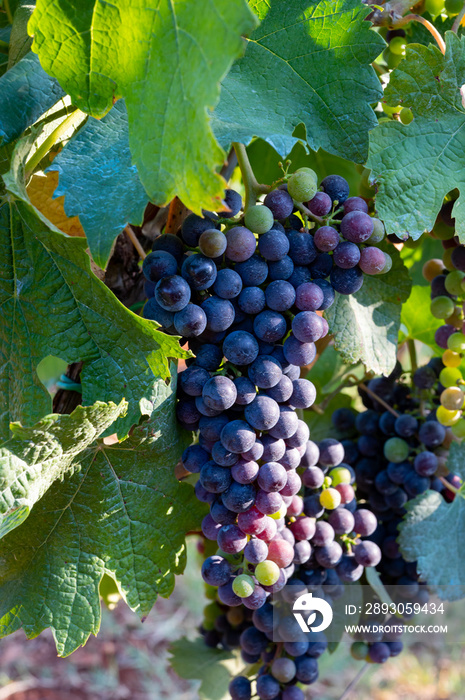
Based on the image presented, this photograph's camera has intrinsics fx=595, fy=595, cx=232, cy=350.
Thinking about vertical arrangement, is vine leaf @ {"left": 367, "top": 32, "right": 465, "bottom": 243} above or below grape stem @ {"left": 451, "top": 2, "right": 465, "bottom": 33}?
below

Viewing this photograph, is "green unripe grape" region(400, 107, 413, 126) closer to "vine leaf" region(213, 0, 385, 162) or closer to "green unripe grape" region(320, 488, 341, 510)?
"vine leaf" region(213, 0, 385, 162)

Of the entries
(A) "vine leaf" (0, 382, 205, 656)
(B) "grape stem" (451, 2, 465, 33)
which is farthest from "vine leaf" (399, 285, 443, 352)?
(A) "vine leaf" (0, 382, 205, 656)

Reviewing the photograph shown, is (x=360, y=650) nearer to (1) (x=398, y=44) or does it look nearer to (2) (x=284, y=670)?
(2) (x=284, y=670)

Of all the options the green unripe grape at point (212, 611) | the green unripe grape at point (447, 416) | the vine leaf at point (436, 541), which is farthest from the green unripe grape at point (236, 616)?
the green unripe grape at point (447, 416)

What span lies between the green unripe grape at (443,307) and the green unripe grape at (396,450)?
Answer: 21cm

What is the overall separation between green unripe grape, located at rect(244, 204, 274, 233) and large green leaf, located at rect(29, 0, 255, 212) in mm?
124

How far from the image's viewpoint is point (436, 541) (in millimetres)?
917

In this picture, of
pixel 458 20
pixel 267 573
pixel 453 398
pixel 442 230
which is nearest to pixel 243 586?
pixel 267 573

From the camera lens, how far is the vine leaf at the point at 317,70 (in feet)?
2.27

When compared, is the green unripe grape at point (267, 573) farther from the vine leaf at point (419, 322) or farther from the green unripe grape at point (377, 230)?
the vine leaf at point (419, 322)

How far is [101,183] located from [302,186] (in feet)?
0.72

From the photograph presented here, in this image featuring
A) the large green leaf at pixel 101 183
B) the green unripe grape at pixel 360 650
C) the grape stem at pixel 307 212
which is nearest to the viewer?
the large green leaf at pixel 101 183

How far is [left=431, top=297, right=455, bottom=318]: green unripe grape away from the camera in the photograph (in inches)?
36.2

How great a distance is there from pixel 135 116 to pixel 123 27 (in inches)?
3.3
